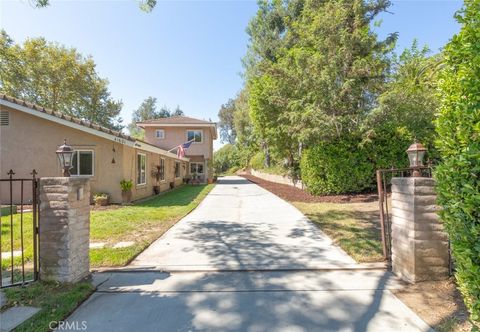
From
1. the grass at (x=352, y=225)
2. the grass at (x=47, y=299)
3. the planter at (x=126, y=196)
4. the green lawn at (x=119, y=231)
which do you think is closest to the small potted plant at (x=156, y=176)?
the planter at (x=126, y=196)

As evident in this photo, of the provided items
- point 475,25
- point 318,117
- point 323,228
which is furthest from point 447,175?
point 318,117

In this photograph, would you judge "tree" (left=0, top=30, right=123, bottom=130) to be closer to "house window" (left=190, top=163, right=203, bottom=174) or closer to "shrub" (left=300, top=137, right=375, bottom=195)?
"house window" (left=190, top=163, right=203, bottom=174)

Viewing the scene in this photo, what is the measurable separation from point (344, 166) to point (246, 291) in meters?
9.62

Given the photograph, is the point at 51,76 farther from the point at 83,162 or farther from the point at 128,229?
the point at 128,229

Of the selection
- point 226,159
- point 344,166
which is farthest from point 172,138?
point 226,159

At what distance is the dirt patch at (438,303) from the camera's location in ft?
8.93

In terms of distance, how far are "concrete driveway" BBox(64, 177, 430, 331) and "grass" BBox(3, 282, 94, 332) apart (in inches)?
5.5

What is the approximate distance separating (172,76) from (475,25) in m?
18.1

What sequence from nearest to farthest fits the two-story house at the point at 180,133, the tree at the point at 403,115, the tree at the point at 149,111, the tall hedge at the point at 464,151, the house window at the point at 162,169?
the tall hedge at the point at 464,151 < the tree at the point at 403,115 < the house window at the point at 162,169 < the two-story house at the point at 180,133 < the tree at the point at 149,111

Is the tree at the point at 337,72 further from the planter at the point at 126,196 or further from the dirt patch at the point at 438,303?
the dirt patch at the point at 438,303

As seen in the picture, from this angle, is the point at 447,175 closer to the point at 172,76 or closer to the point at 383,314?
the point at 383,314

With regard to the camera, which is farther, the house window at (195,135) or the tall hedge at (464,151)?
the house window at (195,135)

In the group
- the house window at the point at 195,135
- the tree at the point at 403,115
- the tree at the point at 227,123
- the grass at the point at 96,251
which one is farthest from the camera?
the tree at the point at 227,123

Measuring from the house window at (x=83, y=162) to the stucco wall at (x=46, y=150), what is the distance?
0.20 m
